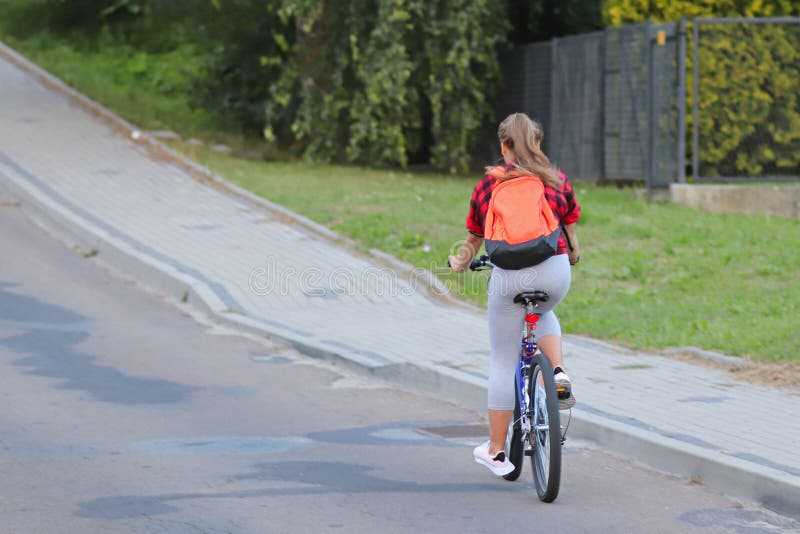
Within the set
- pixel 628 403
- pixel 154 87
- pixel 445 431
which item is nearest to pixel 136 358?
pixel 445 431

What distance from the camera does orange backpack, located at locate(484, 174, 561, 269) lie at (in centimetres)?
600

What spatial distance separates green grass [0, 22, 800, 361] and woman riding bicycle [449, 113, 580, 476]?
10.7 feet

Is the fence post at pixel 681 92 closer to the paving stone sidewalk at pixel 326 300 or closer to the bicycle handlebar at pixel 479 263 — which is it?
the paving stone sidewalk at pixel 326 300

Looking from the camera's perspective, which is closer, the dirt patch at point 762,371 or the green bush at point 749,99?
the dirt patch at point 762,371

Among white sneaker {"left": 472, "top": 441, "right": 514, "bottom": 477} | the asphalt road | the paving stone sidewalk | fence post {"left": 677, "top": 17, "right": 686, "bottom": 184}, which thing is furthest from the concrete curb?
white sneaker {"left": 472, "top": 441, "right": 514, "bottom": 477}

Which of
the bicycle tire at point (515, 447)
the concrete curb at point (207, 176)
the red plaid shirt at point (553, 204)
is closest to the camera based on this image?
the red plaid shirt at point (553, 204)

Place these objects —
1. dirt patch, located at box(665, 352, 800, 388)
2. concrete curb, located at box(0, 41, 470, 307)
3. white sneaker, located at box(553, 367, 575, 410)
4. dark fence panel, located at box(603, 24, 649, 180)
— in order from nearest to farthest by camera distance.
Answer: white sneaker, located at box(553, 367, 575, 410)
dirt patch, located at box(665, 352, 800, 388)
concrete curb, located at box(0, 41, 470, 307)
dark fence panel, located at box(603, 24, 649, 180)

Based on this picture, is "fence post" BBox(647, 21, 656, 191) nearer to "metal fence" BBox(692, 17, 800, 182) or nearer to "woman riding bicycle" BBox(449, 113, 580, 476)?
"metal fence" BBox(692, 17, 800, 182)

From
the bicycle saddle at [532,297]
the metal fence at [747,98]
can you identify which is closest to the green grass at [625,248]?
the metal fence at [747,98]

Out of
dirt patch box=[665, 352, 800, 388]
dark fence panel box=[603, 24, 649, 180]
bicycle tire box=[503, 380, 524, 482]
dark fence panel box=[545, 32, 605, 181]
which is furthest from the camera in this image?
dark fence panel box=[545, 32, 605, 181]

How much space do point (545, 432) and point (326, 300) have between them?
626cm

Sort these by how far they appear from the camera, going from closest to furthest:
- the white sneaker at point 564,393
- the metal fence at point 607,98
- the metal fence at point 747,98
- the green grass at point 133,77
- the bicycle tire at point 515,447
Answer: the white sneaker at point 564,393
the bicycle tire at point 515,447
the metal fence at point 747,98
the metal fence at point 607,98
the green grass at point 133,77

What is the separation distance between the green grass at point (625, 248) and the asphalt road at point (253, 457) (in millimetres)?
2484

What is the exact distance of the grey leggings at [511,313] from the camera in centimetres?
607
